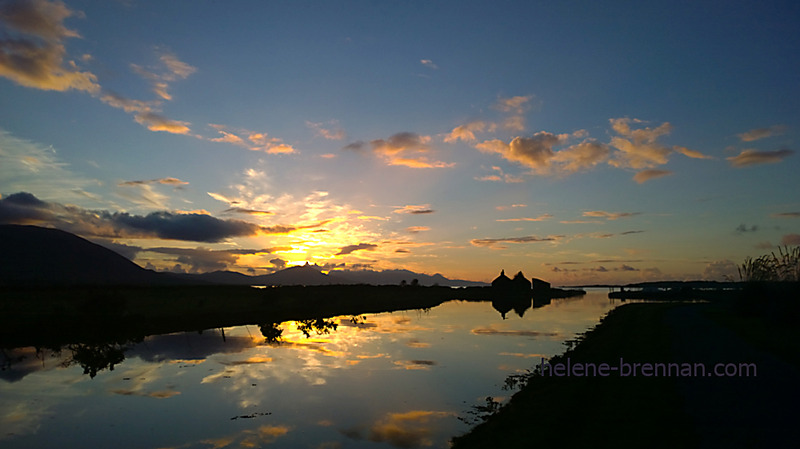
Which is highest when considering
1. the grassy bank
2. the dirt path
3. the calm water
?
the dirt path

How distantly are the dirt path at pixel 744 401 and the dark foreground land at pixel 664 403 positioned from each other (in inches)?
1.0

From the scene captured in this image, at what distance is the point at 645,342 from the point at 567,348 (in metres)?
4.87

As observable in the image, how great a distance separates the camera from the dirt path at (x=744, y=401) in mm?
11133

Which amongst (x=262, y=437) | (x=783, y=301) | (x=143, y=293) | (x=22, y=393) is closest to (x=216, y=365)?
(x=22, y=393)

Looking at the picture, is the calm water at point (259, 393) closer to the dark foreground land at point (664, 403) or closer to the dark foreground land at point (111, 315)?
the dark foreground land at point (664, 403)

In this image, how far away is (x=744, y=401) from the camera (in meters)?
14.2

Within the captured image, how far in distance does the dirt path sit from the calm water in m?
7.00

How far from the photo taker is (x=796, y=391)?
1530 centimetres

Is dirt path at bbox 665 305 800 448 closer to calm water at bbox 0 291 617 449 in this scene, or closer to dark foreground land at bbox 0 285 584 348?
calm water at bbox 0 291 617 449

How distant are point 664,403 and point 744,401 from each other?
2.60 metres

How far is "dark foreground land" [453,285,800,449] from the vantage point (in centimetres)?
1151

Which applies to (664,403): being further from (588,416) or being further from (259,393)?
(259,393)

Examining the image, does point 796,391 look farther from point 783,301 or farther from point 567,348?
point 783,301

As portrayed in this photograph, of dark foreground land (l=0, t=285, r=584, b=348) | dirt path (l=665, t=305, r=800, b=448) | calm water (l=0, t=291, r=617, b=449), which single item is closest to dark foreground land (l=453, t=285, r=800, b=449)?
dirt path (l=665, t=305, r=800, b=448)
